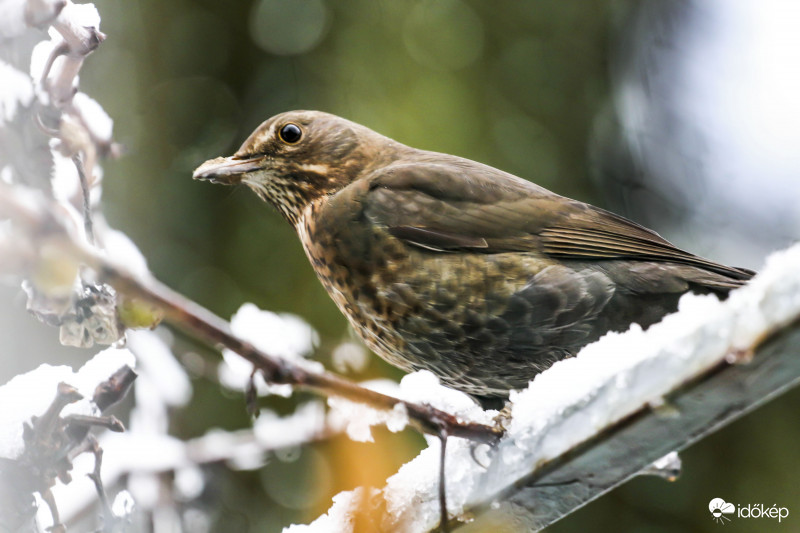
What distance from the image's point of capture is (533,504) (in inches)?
47.9

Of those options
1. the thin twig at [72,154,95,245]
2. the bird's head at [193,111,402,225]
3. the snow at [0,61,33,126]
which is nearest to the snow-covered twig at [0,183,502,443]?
the thin twig at [72,154,95,245]

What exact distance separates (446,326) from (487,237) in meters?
0.30

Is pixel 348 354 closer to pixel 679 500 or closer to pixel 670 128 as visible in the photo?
pixel 679 500

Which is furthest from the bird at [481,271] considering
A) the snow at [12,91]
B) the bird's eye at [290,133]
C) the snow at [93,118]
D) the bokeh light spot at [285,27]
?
the bokeh light spot at [285,27]

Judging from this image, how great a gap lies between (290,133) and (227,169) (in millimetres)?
282

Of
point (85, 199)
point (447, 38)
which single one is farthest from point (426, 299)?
point (447, 38)

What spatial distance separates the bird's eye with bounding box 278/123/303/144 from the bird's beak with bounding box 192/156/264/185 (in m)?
0.09

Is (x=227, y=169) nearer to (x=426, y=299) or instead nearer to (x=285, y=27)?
(x=426, y=299)

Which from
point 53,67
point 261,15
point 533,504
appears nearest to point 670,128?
point 261,15

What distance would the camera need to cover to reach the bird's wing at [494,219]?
2.04 m

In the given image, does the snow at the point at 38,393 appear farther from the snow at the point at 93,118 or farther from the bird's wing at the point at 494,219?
the bird's wing at the point at 494,219

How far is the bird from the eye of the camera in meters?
1.90

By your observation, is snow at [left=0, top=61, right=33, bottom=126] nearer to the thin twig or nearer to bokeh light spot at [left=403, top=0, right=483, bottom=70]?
the thin twig

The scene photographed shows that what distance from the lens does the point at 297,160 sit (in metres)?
2.49
